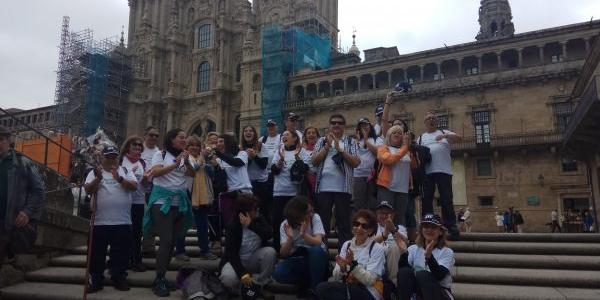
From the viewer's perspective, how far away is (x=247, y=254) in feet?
21.6

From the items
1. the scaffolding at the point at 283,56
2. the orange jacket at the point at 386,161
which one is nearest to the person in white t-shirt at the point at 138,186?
the orange jacket at the point at 386,161

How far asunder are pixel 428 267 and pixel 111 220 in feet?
14.8

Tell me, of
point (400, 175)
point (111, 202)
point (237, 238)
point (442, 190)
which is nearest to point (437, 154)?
point (442, 190)

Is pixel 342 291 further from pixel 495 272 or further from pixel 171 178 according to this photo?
pixel 171 178

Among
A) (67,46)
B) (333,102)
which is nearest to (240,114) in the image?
(333,102)

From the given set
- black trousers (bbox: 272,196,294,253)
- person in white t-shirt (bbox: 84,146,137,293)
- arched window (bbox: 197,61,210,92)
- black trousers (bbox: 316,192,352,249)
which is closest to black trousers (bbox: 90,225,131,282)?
person in white t-shirt (bbox: 84,146,137,293)

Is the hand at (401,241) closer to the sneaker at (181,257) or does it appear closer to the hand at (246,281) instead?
the hand at (246,281)

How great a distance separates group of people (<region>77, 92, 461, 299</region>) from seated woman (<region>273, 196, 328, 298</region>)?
0.01 meters

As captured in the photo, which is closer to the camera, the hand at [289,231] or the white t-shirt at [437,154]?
the hand at [289,231]

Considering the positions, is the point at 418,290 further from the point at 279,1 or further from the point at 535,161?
the point at 279,1

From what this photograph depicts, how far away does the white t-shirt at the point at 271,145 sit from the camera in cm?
888

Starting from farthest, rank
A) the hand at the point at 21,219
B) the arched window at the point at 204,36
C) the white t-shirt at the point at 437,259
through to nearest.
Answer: the arched window at the point at 204,36 → the hand at the point at 21,219 → the white t-shirt at the point at 437,259

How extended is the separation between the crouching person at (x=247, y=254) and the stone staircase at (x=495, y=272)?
489 millimetres

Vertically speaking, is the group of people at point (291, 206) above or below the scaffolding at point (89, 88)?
below
